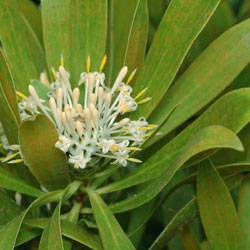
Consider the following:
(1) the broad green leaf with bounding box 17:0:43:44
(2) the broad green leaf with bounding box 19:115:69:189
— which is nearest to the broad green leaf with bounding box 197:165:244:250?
(2) the broad green leaf with bounding box 19:115:69:189

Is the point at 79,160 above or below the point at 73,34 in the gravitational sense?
below

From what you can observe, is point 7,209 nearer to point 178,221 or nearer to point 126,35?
point 178,221

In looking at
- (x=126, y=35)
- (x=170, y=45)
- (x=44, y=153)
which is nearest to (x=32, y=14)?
(x=126, y=35)

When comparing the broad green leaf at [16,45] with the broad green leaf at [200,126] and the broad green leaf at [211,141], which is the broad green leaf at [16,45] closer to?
the broad green leaf at [200,126]

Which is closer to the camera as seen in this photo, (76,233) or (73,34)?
(76,233)

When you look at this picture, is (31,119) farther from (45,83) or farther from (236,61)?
(236,61)

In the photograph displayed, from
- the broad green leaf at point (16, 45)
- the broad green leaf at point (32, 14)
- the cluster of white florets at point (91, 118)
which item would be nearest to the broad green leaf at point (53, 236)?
the cluster of white florets at point (91, 118)

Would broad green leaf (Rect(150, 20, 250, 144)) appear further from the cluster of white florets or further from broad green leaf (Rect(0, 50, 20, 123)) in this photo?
broad green leaf (Rect(0, 50, 20, 123))
